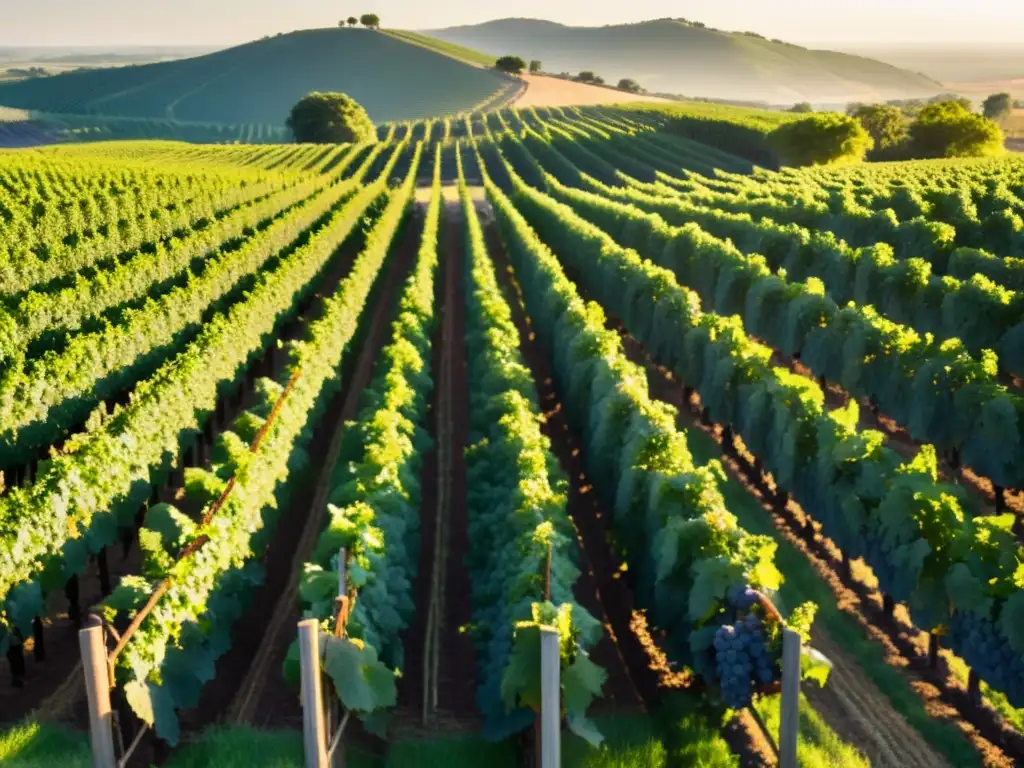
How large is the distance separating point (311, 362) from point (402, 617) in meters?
8.90

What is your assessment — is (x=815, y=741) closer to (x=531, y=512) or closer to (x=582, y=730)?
(x=582, y=730)

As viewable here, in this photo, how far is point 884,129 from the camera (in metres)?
90.1

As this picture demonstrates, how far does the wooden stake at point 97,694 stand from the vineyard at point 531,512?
1.02 ft

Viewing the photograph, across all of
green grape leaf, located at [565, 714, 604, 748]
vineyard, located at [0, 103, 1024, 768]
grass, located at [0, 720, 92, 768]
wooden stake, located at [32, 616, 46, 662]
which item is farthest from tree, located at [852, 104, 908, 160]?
grass, located at [0, 720, 92, 768]

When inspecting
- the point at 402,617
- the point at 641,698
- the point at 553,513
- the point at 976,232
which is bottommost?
the point at 641,698

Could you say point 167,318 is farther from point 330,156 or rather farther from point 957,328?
point 330,156

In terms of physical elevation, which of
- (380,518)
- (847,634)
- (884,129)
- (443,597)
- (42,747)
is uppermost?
(884,129)

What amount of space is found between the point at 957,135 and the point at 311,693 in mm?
87315

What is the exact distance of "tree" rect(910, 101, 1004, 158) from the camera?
82.1 meters

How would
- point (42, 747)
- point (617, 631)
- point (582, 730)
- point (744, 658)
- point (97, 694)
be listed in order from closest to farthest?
point (97, 694) < point (582, 730) < point (744, 658) < point (42, 747) < point (617, 631)

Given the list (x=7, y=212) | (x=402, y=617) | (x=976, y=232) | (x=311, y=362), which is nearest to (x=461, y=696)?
(x=402, y=617)

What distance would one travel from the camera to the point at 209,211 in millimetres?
48812

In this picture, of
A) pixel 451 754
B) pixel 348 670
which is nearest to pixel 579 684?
pixel 451 754

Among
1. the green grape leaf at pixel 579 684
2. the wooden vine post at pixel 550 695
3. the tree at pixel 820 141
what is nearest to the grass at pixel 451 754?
the green grape leaf at pixel 579 684
